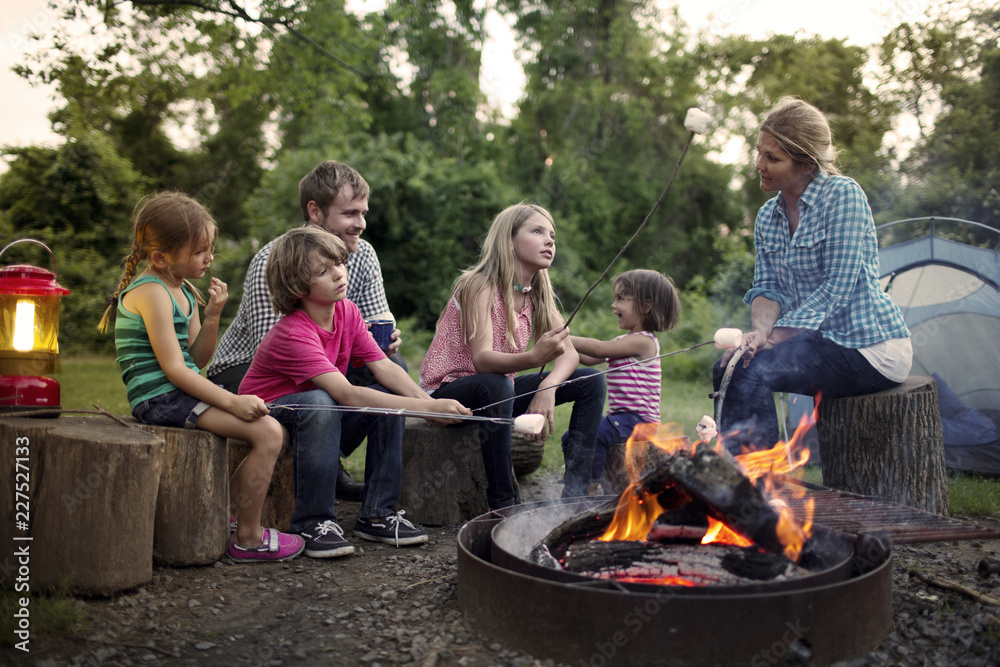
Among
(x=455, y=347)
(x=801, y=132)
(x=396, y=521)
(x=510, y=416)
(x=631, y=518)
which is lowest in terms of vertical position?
(x=396, y=521)

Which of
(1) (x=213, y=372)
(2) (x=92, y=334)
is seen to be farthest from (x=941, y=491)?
(2) (x=92, y=334)

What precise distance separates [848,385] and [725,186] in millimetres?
17829

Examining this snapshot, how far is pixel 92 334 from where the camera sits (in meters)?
13.6

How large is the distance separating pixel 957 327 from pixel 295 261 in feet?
14.5

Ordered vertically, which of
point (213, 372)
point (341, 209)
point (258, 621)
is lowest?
point (258, 621)

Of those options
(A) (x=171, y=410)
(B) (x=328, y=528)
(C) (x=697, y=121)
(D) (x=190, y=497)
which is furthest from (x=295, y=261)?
(C) (x=697, y=121)

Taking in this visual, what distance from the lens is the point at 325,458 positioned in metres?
3.22

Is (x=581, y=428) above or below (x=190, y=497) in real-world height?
above

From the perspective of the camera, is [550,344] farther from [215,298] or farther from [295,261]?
[215,298]

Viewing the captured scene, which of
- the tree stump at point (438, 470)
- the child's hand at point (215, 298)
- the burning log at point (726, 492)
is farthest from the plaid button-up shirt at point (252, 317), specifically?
the burning log at point (726, 492)

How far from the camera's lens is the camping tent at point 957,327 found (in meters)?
4.70

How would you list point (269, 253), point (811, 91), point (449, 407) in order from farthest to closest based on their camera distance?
point (811, 91) < point (269, 253) < point (449, 407)

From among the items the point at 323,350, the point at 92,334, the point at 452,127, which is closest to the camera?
the point at 323,350

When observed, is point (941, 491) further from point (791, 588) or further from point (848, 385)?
point (791, 588)
